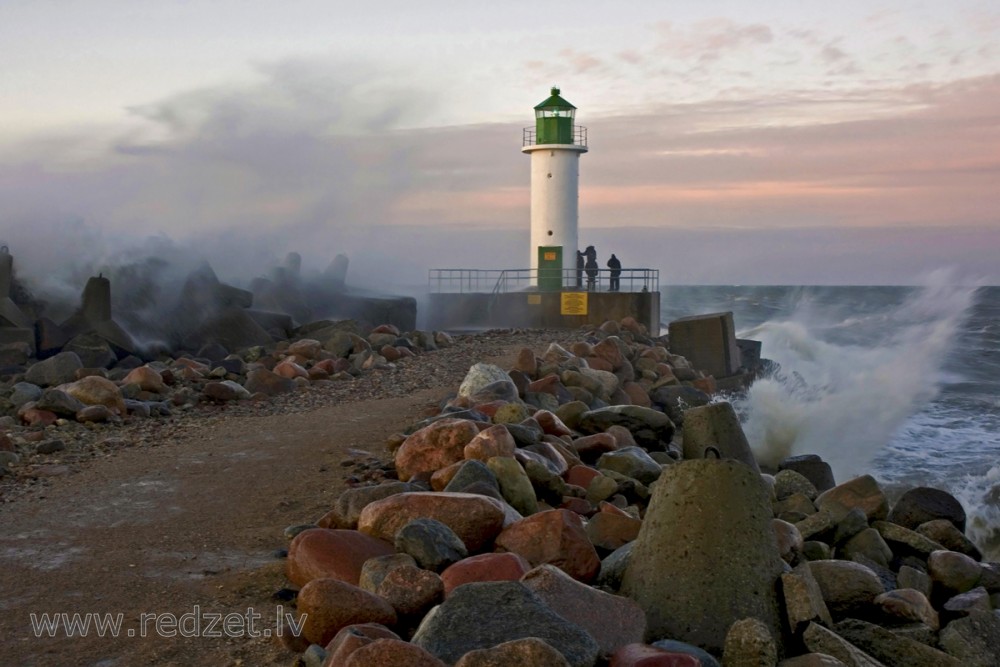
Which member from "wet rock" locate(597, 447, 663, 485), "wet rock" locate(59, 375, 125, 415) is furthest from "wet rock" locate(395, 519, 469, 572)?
"wet rock" locate(59, 375, 125, 415)

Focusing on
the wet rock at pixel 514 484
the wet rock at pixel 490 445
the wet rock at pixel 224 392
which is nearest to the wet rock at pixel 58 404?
the wet rock at pixel 224 392

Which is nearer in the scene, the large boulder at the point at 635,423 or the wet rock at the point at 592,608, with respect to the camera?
the wet rock at the point at 592,608

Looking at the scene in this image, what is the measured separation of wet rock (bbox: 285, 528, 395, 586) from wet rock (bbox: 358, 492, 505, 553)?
135 millimetres

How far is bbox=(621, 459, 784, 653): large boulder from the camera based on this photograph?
3.91 metres

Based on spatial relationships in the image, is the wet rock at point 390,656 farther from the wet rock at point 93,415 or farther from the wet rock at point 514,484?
the wet rock at point 93,415

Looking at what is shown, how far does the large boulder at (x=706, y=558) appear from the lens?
391 centimetres

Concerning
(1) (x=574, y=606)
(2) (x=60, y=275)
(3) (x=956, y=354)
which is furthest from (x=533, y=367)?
(3) (x=956, y=354)

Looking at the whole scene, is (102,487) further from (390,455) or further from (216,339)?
(216,339)

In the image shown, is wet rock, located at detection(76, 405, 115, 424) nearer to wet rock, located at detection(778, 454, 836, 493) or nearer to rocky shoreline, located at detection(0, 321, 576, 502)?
rocky shoreline, located at detection(0, 321, 576, 502)

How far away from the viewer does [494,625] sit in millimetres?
3352

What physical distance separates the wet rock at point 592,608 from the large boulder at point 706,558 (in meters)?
0.18

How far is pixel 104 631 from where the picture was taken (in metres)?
3.84

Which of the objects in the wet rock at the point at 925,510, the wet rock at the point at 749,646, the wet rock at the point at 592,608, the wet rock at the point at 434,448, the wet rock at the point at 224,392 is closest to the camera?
the wet rock at the point at 749,646

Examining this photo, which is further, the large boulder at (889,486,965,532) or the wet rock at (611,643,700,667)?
the large boulder at (889,486,965,532)
